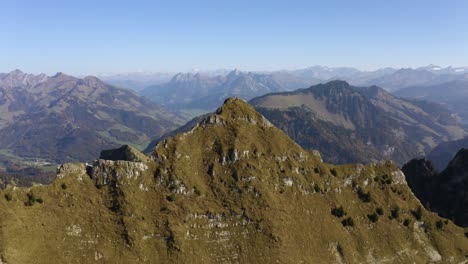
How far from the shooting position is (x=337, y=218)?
374 feet

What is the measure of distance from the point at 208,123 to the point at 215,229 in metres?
31.1

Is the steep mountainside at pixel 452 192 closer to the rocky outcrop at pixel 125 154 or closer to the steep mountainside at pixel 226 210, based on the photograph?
the steep mountainside at pixel 226 210

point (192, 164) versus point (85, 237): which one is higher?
point (192, 164)

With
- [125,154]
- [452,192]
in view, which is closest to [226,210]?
[125,154]

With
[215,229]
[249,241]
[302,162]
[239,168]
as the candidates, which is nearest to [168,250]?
[215,229]

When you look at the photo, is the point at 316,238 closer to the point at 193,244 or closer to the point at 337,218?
the point at 337,218

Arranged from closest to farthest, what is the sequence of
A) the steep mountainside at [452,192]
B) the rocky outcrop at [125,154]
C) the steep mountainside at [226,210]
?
1. the steep mountainside at [226,210]
2. the rocky outcrop at [125,154]
3. the steep mountainside at [452,192]

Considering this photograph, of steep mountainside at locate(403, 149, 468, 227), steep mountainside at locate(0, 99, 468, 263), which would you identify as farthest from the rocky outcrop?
steep mountainside at locate(403, 149, 468, 227)

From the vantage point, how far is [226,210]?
101m

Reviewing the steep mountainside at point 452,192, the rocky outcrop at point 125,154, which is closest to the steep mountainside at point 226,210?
the rocky outcrop at point 125,154

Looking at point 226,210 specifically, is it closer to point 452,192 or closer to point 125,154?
point 125,154

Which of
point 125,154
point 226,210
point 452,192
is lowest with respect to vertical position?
point 452,192

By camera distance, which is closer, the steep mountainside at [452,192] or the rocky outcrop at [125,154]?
the rocky outcrop at [125,154]

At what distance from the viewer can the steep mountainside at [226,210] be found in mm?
89312
